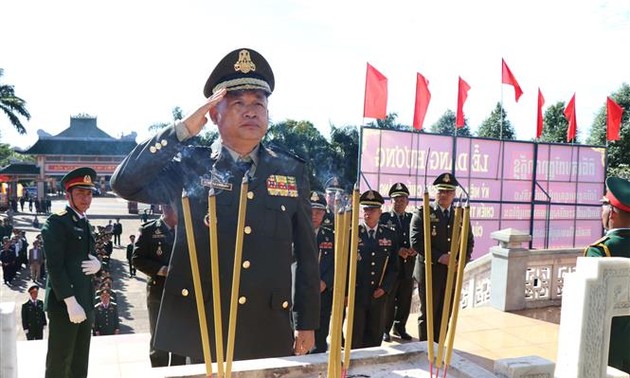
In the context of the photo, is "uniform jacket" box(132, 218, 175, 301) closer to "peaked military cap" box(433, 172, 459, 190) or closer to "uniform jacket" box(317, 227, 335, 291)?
"uniform jacket" box(317, 227, 335, 291)

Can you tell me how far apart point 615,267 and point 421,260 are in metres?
3.19

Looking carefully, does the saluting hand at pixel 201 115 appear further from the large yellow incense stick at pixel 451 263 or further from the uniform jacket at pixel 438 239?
the uniform jacket at pixel 438 239

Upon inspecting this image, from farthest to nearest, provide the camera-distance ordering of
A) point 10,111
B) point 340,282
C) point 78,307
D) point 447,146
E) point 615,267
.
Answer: point 10,111, point 447,146, point 78,307, point 615,267, point 340,282

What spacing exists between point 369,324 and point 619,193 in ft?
8.67

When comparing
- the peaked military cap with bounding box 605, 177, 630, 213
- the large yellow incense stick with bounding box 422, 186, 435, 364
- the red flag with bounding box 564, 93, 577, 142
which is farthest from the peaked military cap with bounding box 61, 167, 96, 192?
the red flag with bounding box 564, 93, 577, 142

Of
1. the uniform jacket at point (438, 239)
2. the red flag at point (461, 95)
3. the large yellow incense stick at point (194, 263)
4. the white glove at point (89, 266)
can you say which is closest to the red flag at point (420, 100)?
the red flag at point (461, 95)

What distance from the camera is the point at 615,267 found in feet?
6.66

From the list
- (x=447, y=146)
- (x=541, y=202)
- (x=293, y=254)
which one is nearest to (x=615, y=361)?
(x=293, y=254)

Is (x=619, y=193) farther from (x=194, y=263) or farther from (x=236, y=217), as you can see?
(x=194, y=263)

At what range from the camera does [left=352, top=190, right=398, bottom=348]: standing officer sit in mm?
4637

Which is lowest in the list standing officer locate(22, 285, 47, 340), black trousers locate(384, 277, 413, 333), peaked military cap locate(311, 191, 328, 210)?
standing officer locate(22, 285, 47, 340)

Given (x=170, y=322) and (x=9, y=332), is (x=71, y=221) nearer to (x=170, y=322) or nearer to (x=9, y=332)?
(x=170, y=322)

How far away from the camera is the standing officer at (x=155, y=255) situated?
3.97m

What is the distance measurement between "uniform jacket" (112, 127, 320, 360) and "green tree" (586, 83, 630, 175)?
948 inches
